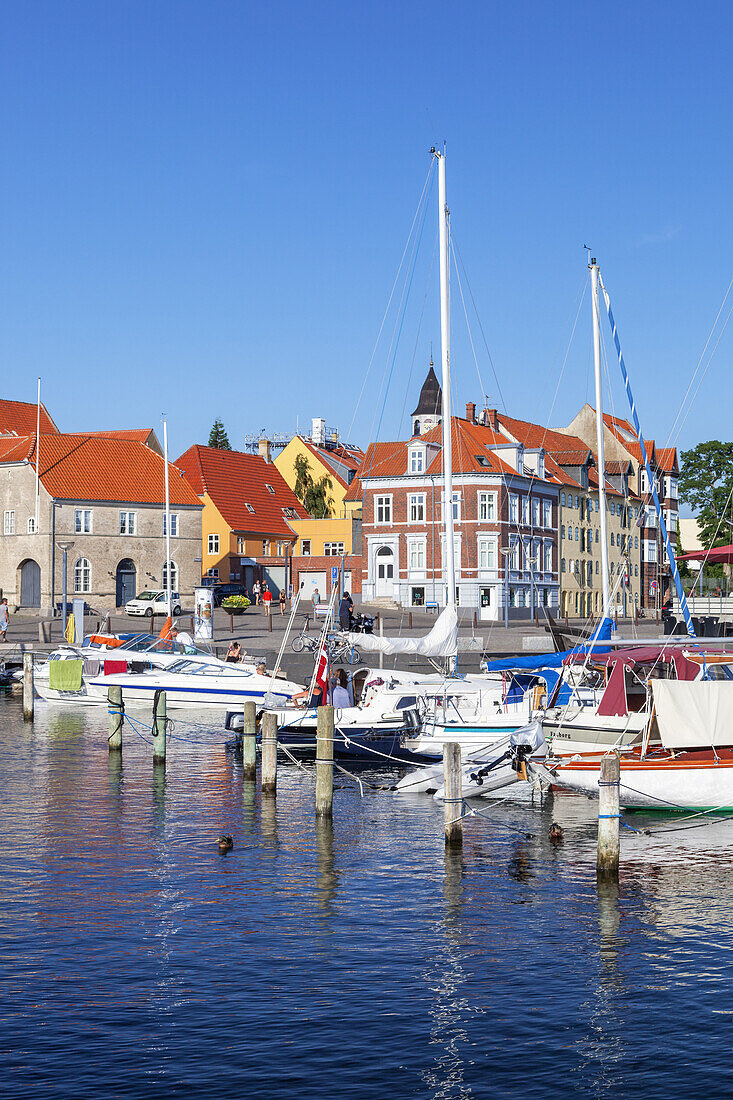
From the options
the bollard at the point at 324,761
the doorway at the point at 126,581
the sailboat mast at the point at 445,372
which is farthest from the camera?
the doorway at the point at 126,581

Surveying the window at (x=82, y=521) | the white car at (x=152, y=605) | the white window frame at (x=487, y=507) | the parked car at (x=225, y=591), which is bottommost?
the white car at (x=152, y=605)

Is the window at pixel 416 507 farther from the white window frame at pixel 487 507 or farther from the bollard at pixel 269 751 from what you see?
the bollard at pixel 269 751

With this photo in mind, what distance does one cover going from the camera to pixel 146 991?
49.1 ft

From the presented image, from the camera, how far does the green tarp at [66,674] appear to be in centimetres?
4488

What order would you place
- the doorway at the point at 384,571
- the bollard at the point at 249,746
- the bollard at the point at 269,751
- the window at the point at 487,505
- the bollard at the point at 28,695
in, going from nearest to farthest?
the bollard at the point at 269,751
the bollard at the point at 249,746
the bollard at the point at 28,695
the window at the point at 487,505
the doorway at the point at 384,571

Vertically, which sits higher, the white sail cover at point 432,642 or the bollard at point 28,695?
the white sail cover at point 432,642

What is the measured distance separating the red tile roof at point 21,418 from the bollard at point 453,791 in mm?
84574

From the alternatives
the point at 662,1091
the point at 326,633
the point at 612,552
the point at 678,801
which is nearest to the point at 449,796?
the point at 678,801

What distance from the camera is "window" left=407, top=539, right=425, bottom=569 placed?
295 feet

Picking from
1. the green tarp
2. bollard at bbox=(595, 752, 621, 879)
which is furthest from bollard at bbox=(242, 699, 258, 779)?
the green tarp

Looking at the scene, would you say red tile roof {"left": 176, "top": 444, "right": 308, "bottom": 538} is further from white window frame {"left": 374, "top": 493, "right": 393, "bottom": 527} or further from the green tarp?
the green tarp

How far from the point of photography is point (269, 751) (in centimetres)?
2675

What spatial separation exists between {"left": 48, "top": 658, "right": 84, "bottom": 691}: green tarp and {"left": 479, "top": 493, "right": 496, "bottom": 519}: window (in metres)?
48.3

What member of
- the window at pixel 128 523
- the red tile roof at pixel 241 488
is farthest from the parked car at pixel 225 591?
the red tile roof at pixel 241 488
